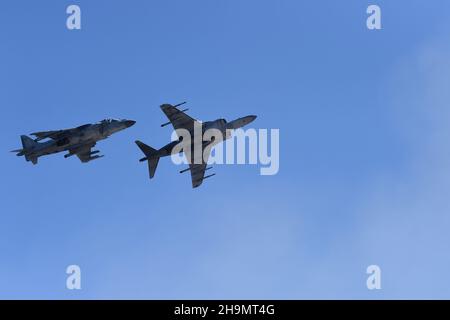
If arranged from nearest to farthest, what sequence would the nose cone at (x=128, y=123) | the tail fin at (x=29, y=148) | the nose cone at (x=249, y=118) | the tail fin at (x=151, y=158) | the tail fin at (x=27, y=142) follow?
the nose cone at (x=249, y=118) < the tail fin at (x=151, y=158) < the nose cone at (x=128, y=123) < the tail fin at (x=29, y=148) < the tail fin at (x=27, y=142)

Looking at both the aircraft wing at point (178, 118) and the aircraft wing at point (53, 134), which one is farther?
the aircraft wing at point (53, 134)

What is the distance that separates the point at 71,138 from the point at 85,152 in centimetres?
393

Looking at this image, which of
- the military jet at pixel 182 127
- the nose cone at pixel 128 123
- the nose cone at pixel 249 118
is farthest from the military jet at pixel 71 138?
the nose cone at pixel 249 118

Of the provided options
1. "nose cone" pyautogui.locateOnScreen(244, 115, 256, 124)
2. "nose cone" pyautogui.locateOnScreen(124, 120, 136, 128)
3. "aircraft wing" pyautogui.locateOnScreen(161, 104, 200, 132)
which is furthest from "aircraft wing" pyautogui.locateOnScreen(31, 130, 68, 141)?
"nose cone" pyautogui.locateOnScreen(244, 115, 256, 124)

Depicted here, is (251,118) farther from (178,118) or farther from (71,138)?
(71,138)

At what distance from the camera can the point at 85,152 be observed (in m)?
89.3

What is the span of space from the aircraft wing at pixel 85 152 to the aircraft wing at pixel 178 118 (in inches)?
495

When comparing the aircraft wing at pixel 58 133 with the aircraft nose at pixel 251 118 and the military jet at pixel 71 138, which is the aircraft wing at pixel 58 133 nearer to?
the military jet at pixel 71 138

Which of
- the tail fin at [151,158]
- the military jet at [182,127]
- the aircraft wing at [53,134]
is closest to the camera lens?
the military jet at [182,127]

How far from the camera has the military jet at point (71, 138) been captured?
85.9 metres
